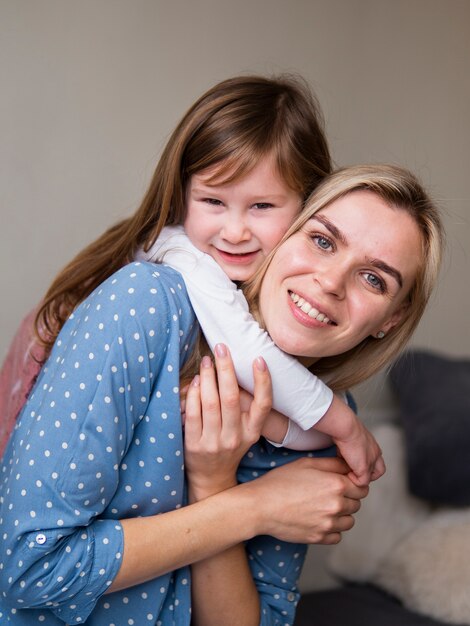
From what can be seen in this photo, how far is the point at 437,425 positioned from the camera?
257 centimetres

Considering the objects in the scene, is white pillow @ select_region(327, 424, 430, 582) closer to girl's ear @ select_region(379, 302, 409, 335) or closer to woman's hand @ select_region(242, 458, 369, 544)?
woman's hand @ select_region(242, 458, 369, 544)

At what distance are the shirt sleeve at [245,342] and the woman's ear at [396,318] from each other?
0.22m

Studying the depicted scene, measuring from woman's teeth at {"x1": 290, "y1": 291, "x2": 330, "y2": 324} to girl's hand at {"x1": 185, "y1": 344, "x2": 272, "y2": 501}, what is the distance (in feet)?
0.37

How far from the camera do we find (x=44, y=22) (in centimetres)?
217

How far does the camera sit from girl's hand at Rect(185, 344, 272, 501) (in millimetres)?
1391

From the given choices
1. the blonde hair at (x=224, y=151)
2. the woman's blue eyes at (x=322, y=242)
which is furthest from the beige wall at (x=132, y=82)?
the woman's blue eyes at (x=322, y=242)

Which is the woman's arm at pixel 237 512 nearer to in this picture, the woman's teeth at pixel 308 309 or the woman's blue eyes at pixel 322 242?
the woman's teeth at pixel 308 309

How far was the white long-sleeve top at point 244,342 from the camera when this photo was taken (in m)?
1.39

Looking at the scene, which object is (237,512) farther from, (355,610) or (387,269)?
(355,610)

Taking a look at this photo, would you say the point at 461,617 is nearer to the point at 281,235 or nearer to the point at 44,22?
the point at 281,235

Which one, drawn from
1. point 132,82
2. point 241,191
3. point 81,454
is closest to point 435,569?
point 241,191

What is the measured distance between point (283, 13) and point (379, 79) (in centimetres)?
41

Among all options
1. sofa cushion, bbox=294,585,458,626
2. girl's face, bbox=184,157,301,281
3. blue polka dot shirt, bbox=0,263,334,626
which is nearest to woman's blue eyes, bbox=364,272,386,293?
girl's face, bbox=184,157,301,281

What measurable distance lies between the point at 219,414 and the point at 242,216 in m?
0.40
